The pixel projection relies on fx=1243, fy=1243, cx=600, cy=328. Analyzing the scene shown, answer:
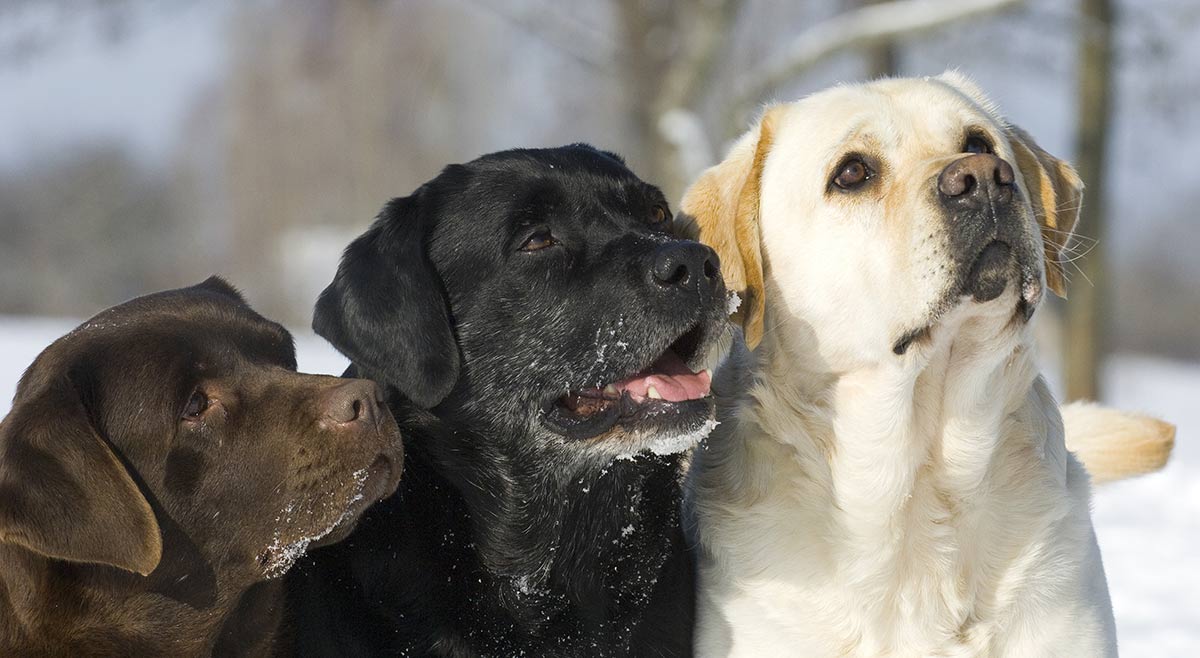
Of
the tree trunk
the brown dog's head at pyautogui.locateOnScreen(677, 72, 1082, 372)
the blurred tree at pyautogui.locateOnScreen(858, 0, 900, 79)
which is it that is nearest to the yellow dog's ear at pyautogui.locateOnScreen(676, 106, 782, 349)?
the brown dog's head at pyautogui.locateOnScreen(677, 72, 1082, 372)

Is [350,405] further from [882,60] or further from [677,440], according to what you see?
[882,60]

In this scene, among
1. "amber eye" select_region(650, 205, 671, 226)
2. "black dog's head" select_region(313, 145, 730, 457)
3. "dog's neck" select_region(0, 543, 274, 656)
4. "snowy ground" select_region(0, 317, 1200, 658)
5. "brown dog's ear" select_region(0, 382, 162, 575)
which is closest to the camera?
"brown dog's ear" select_region(0, 382, 162, 575)

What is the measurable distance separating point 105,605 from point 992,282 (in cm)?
252

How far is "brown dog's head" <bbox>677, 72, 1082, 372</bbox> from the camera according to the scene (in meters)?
Answer: 3.30

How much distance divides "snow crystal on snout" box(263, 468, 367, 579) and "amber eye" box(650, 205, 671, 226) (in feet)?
4.21

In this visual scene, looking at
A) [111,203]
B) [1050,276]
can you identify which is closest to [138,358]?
[1050,276]

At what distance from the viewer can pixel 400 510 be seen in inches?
145

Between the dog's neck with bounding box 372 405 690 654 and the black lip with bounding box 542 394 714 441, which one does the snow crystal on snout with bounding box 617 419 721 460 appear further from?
the dog's neck with bounding box 372 405 690 654

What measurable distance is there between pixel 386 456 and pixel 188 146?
35866mm

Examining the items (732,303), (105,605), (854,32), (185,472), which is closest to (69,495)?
(185,472)

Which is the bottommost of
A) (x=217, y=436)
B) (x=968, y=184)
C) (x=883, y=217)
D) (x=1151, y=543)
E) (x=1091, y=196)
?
(x=1151, y=543)

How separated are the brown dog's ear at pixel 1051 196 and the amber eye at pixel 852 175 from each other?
58 centimetres

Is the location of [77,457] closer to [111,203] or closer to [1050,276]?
[1050,276]

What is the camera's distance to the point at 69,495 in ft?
9.96
